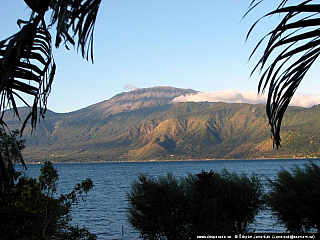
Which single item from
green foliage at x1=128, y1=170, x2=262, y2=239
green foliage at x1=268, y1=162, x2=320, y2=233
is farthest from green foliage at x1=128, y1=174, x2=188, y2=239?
green foliage at x1=268, y1=162, x2=320, y2=233

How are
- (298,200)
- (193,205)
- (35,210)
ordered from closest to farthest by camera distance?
(35,210) < (298,200) < (193,205)

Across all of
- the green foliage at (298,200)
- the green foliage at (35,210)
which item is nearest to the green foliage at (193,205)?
the green foliage at (298,200)

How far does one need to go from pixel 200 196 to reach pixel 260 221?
106ft

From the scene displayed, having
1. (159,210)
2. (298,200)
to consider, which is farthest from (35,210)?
(298,200)

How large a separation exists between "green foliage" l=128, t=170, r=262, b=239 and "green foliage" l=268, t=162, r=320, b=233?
3498mm

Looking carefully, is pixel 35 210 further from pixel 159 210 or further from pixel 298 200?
pixel 298 200

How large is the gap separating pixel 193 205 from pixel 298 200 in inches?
345

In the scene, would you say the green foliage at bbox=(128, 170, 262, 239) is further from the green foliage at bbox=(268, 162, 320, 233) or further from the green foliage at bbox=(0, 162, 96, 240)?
the green foliage at bbox=(0, 162, 96, 240)

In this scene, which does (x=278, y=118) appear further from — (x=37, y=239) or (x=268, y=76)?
(x=37, y=239)

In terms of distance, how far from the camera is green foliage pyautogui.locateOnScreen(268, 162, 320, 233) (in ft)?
104

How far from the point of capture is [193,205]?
3400cm

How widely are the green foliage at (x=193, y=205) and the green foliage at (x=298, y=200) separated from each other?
3.50 metres

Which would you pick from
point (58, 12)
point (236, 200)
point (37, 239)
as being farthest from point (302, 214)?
point (58, 12)

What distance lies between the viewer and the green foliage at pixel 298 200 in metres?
31.8
